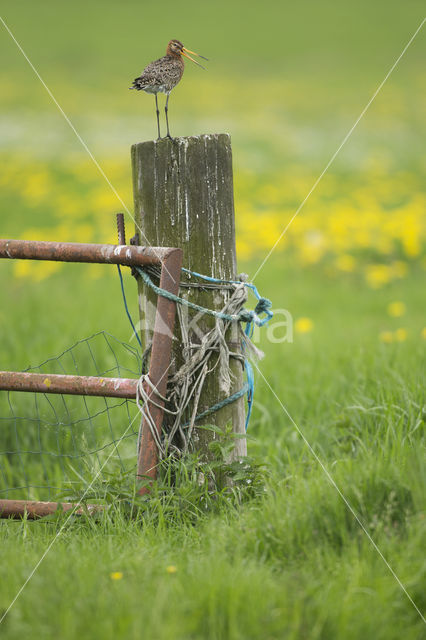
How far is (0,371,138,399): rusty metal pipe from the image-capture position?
90.1 inches

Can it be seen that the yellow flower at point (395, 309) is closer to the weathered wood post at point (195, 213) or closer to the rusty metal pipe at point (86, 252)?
the weathered wood post at point (195, 213)

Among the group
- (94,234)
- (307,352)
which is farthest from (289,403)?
(94,234)

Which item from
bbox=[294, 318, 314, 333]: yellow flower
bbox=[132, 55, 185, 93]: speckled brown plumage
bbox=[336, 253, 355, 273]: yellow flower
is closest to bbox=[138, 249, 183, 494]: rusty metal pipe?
bbox=[132, 55, 185, 93]: speckled brown plumage

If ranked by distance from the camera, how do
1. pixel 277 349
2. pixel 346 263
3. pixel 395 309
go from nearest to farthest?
pixel 277 349, pixel 395 309, pixel 346 263

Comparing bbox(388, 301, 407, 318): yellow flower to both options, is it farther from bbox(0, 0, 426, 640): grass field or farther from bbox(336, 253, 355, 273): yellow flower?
bbox(336, 253, 355, 273): yellow flower

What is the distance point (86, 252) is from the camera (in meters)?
2.31

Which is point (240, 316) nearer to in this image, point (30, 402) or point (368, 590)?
point (368, 590)

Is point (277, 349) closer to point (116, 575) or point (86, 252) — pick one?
point (86, 252)

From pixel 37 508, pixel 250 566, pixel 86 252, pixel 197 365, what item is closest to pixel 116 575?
pixel 250 566

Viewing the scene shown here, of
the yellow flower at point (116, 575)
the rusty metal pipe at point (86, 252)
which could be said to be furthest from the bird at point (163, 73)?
the yellow flower at point (116, 575)

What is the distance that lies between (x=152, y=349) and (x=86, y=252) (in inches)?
18.2

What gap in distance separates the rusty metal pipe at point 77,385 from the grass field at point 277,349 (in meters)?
0.45

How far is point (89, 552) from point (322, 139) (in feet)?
51.7

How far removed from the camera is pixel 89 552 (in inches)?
76.0
